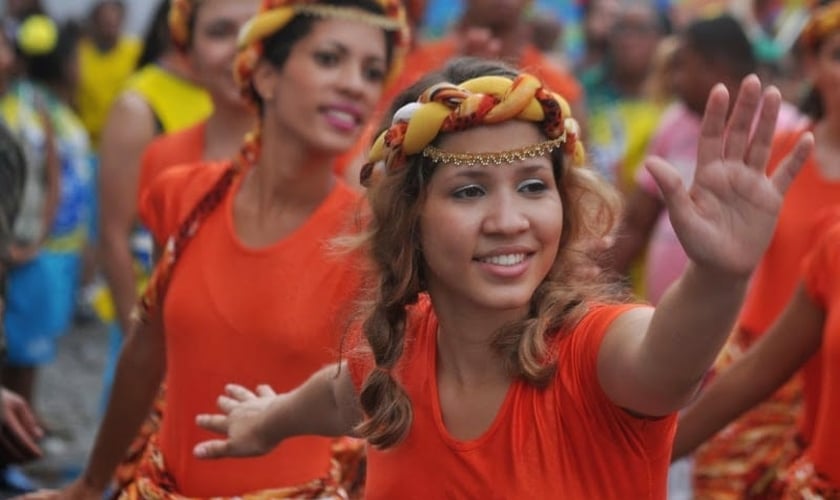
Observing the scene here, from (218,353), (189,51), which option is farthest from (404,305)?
(189,51)

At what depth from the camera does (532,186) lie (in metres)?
3.37

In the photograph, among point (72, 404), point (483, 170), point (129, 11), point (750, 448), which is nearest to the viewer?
point (483, 170)

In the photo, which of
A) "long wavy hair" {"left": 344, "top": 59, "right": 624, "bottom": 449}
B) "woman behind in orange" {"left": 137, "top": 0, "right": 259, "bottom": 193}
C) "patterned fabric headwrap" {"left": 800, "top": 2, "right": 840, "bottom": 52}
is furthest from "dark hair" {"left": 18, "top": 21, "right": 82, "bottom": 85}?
"long wavy hair" {"left": 344, "top": 59, "right": 624, "bottom": 449}

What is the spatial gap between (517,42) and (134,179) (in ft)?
6.26

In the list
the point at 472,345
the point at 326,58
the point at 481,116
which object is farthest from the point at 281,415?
the point at 326,58

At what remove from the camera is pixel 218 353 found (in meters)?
4.40

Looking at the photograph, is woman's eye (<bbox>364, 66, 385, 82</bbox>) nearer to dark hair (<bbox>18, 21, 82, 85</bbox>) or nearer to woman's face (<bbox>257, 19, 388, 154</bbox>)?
woman's face (<bbox>257, 19, 388, 154</bbox>)

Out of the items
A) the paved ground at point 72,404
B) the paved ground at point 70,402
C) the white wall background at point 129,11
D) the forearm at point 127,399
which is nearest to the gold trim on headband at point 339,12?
the forearm at point 127,399

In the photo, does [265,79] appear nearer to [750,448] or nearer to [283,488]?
[283,488]

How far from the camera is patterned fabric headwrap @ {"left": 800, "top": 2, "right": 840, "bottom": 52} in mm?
6066

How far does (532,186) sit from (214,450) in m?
1.04

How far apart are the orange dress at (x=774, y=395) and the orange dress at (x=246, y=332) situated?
1.48m

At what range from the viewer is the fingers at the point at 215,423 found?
3.99 m

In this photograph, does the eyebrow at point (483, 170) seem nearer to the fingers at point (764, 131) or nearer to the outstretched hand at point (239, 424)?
the fingers at point (764, 131)
